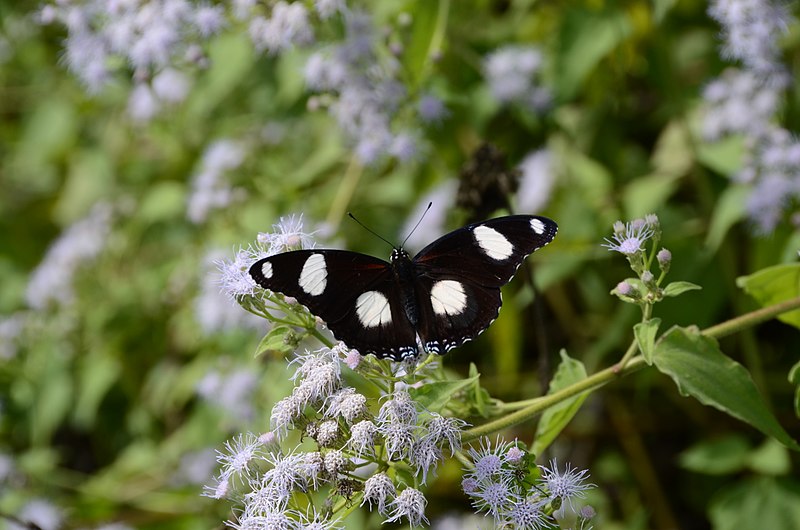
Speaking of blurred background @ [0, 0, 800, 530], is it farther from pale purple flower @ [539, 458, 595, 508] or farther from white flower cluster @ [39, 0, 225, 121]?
pale purple flower @ [539, 458, 595, 508]

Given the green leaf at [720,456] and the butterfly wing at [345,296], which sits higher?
the green leaf at [720,456]

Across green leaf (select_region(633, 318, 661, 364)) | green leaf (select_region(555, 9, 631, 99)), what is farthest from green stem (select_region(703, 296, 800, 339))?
green leaf (select_region(555, 9, 631, 99))

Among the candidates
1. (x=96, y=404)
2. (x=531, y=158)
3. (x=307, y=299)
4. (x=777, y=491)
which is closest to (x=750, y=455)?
(x=777, y=491)

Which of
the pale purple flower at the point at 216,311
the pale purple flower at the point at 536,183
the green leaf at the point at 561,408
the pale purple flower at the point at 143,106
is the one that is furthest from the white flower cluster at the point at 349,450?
the pale purple flower at the point at 143,106

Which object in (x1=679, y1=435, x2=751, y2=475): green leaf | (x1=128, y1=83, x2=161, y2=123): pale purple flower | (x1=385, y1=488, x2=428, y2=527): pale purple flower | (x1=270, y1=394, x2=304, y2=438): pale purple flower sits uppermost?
(x1=128, y1=83, x2=161, y2=123): pale purple flower

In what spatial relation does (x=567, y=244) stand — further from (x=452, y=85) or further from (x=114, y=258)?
(x=114, y=258)

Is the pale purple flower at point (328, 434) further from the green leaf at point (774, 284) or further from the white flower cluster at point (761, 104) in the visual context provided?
the white flower cluster at point (761, 104)
